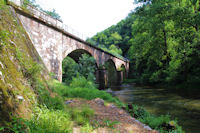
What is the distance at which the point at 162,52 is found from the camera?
54.8ft

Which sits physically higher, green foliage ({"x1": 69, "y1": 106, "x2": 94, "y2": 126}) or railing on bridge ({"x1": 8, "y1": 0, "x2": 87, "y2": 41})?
railing on bridge ({"x1": 8, "y1": 0, "x2": 87, "y2": 41})

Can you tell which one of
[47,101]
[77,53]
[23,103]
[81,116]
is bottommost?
[81,116]

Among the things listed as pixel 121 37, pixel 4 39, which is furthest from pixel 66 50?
pixel 121 37

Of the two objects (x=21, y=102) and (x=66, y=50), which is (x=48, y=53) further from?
(x=21, y=102)

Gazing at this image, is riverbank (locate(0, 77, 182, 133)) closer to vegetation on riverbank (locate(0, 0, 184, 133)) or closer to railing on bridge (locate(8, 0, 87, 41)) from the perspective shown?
vegetation on riverbank (locate(0, 0, 184, 133))

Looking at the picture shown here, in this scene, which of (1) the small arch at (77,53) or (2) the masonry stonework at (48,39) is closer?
(2) the masonry stonework at (48,39)

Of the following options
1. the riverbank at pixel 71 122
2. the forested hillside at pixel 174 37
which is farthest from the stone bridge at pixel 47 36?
the forested hillside at pixel 174 37

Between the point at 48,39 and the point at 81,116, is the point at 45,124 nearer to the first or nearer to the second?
the point at 81,116

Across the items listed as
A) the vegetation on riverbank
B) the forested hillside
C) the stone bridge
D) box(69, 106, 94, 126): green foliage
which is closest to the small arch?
the stone bridge

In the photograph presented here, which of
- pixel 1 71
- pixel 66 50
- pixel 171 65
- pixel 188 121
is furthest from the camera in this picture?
pixel 171 65

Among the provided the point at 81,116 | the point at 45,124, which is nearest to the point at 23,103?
the point at 45,124

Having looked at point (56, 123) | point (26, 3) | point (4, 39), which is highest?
point (26, 3)

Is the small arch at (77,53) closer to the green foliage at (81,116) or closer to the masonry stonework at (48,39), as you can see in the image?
the masonry stonework at (48,39)

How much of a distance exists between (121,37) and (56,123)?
51.9 m
